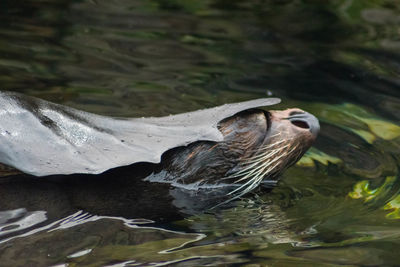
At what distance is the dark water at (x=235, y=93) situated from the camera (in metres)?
3.96

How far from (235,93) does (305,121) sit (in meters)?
1.87

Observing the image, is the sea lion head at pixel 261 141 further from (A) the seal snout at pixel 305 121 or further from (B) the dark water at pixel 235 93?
(B) the dark water at pixel 235 93

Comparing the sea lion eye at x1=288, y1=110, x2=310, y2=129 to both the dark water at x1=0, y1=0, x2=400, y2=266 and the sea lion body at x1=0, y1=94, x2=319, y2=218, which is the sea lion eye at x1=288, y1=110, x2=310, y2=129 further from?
the dark water at x1=0, y1=0, x2=400, y2=266

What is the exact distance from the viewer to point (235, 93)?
264 inches

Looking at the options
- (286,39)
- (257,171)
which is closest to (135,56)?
(286,39)

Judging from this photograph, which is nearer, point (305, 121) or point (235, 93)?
point (305, 121)

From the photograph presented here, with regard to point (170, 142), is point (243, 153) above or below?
below

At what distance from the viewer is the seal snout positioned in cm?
485

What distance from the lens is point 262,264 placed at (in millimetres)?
3729

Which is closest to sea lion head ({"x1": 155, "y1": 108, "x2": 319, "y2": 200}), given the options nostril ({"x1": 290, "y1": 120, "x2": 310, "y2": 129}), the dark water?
nostril ({"x1": 290, "y1": 120, "x2": 310, "y2": 129})

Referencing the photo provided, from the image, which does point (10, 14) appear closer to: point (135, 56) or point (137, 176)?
point (135, 56)

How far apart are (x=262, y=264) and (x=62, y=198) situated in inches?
51.1

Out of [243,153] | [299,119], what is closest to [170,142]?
[243,153]

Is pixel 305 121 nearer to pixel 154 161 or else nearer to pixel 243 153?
pixel 243 153
